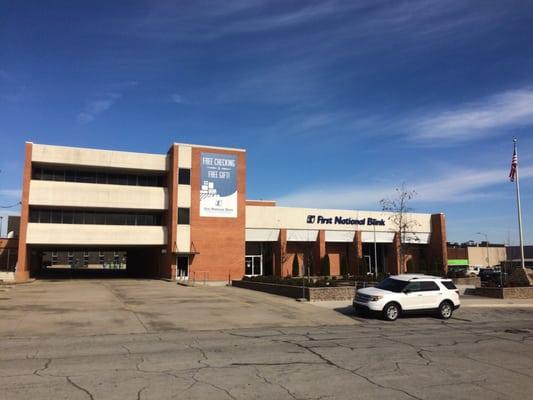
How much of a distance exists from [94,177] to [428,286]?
119 ft

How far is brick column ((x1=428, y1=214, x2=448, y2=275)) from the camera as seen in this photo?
5840cm

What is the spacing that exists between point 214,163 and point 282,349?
36.3 m

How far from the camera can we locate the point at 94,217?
47344mm

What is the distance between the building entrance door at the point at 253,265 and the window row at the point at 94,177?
11.9 meters

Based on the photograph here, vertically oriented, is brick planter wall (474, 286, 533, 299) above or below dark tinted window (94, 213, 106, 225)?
below

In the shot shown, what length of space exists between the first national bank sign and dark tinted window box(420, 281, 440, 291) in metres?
32.8

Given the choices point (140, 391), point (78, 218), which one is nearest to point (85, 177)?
point (78, 218)

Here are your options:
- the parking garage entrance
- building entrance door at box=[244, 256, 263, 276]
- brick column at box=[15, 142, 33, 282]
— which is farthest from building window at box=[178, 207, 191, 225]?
brick column at box=[15, 142, 33, 282]

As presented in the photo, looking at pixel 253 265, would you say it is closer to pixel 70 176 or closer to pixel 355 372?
pixel 70 176

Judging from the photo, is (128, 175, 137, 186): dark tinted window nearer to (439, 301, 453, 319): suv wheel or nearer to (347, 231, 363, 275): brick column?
(347, 231, 363, 275): brick column

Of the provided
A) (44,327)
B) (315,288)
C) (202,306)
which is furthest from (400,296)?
(44,327)

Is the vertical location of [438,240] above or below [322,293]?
above

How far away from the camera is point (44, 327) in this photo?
15312 mm

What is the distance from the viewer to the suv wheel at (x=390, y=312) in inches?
754
